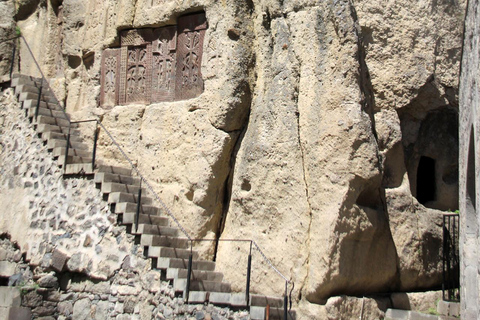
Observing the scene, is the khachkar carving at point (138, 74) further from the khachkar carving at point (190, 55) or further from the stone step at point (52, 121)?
the stone step at point (52, 121)

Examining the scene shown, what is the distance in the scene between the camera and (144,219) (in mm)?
10188

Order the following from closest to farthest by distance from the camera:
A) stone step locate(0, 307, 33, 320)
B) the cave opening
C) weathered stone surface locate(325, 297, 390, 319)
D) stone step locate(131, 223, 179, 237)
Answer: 1. weathered stone surface locate(325, 297, 390, 319)
2. stone step locate(131, 223, 179, 237)
3. stone step locate(0, 307, 33, 320)
4. the cave opening

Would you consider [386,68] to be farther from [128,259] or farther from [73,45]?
[73,45]

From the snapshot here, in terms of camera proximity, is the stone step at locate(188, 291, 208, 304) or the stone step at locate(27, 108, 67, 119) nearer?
the stone step at locate(188, 291, 208, 304)

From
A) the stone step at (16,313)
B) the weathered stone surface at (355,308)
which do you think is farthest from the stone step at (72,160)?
the weathered stone surface at (355,308)

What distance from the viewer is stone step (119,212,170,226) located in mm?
9805

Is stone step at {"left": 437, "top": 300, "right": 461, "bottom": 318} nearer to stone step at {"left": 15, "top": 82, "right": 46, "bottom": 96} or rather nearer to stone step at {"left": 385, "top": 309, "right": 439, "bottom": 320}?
stone step at {"left": 385, "top": 309, "right": 439, "bottom": 320}

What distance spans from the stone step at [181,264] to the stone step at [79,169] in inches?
83.5

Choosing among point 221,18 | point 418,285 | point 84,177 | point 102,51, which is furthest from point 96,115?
point 418,285

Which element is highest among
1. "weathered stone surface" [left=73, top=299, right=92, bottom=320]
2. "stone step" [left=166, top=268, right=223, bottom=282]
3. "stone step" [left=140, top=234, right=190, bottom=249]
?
"stone step" [left=140, top=234, right=190, bottom=249]

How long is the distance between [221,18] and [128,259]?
4.45m

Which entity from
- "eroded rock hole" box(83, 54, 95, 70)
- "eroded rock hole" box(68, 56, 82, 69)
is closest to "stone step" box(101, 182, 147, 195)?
"eroded rock hole" box(83, 54, 95, 70)

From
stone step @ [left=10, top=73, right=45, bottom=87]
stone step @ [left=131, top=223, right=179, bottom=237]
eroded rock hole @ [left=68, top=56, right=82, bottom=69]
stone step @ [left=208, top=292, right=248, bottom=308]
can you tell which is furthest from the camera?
eroded rock hole @ [left=68, top=56, right=82, bottom=69]

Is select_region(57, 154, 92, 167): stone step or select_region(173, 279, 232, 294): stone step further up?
select_region(57, 154, 92, 167): stone step
